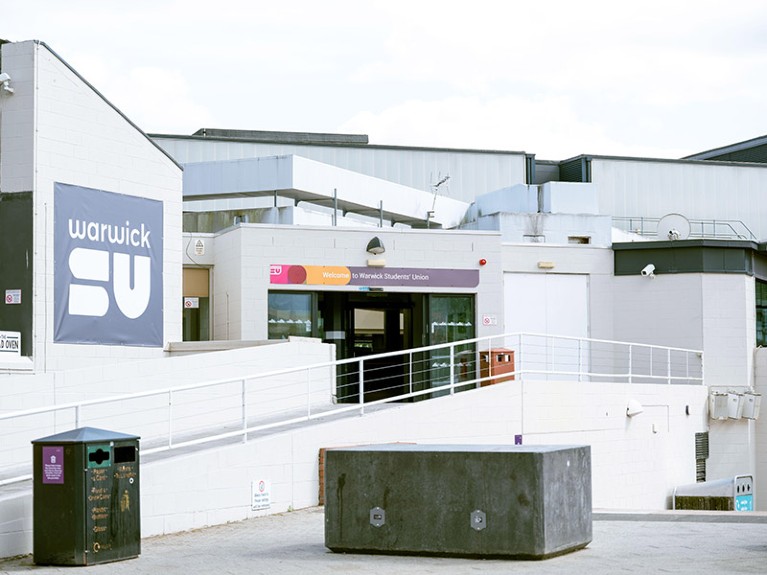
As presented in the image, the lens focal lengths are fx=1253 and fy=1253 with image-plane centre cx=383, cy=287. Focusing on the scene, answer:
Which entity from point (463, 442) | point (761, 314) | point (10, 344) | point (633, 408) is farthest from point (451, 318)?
point (10, 344)

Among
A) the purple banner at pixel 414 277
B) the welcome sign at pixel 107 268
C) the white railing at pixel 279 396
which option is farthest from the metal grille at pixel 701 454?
the welcome sign at pixel 107 268

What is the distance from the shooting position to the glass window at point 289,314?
24.0 meters

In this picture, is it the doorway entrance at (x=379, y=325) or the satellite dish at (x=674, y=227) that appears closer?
the doorway entrance at (x=379, y=325)

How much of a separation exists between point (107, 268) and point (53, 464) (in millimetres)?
8932

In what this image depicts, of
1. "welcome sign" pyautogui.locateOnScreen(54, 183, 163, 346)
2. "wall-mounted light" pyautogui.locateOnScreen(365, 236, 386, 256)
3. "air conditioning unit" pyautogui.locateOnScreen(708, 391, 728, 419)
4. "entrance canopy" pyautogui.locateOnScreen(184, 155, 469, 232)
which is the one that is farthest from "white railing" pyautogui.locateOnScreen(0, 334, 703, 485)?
"entrance canopy" pyautogui.locateOnScreen(184, 155, 469, 232)

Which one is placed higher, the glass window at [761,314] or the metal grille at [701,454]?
the glass window at [761,314]

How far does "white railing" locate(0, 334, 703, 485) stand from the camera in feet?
48.3

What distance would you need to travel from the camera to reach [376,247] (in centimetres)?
2419

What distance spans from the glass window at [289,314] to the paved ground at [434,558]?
10353 mm

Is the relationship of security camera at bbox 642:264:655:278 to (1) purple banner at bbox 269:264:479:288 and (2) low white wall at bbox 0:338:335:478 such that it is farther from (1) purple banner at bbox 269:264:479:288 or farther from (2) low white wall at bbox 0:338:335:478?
(2) low white wall at bbox 0:338:335:478

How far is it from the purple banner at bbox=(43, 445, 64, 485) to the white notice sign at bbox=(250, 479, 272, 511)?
162 inches

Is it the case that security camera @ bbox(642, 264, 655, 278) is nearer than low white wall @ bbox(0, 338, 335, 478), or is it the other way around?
low white wall @ bbox(0, 338, 335, 478)

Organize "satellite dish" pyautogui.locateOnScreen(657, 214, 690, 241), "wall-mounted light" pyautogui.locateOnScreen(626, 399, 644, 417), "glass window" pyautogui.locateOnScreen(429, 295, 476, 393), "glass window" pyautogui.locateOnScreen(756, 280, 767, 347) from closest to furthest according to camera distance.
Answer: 1. "wall-mounted light" pyautogui.locateOnScreen(626, 399, 644, 417)
2. "glass window" pyautogui.locateOnScreen(429, 295, 476, 393)
3. "glass window" pyautogui.locateOnScreen(756, 280, 767, 347)
4. "satellite dish" pyautogui.locateOnScreen(657, 214, 690, 241)

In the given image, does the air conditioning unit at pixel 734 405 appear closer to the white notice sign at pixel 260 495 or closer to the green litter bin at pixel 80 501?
the white notice sign at pixel 260 495
